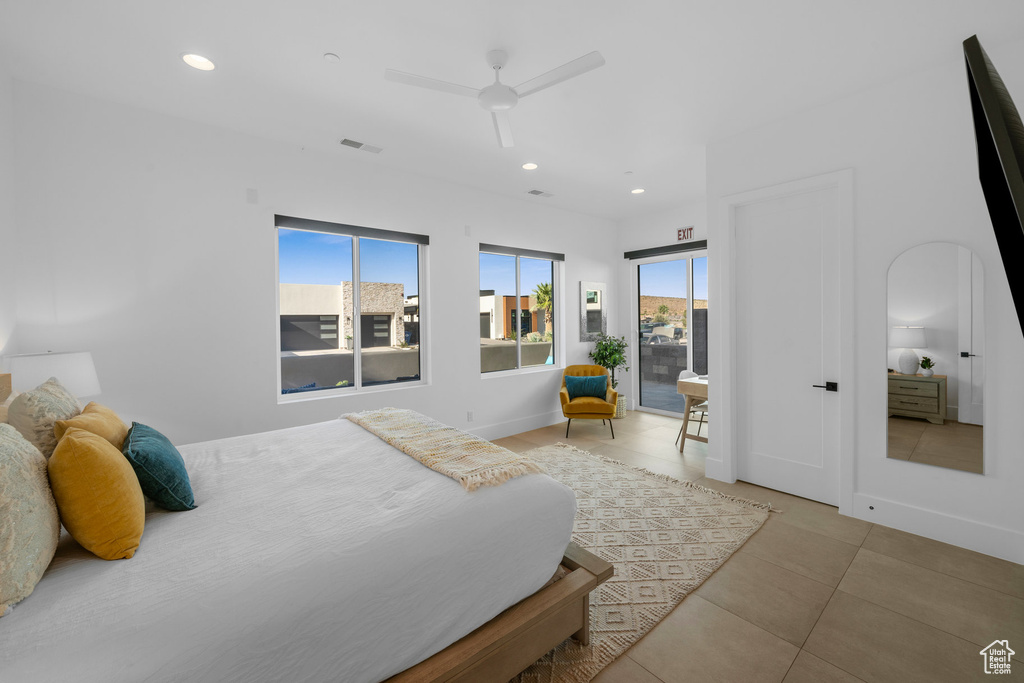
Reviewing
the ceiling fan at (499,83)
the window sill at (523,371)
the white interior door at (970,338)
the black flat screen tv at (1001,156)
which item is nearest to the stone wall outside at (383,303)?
the window sill at (523,371)

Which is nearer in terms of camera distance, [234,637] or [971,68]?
[971,68]

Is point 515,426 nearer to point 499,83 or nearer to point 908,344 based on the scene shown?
point 908,344

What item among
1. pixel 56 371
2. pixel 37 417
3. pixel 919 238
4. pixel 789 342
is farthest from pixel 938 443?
pixel 56 371

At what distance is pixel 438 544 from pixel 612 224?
5868mm

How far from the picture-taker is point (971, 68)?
0.30 m

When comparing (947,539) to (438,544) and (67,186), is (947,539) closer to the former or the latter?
(438,544)

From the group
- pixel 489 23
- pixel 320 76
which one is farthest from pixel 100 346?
pixel 489 23

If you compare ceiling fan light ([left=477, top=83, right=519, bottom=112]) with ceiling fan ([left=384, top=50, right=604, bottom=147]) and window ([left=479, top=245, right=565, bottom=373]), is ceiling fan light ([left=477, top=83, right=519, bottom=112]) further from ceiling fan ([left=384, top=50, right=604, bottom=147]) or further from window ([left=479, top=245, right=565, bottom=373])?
window ([left=479, top=245, right=565, bottom=373])

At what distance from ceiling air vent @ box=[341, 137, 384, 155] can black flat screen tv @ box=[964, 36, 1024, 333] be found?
4.05 m

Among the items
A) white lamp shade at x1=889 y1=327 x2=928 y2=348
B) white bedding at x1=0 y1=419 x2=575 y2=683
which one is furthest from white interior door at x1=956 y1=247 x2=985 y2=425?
white bedding at x1=0 y1=419 x2=575 y2=683

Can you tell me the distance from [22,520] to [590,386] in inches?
187

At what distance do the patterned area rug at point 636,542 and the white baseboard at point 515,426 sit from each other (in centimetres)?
103

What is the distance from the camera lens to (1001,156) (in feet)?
0.86

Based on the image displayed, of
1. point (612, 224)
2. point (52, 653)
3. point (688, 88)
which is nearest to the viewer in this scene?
point (52, 653)
